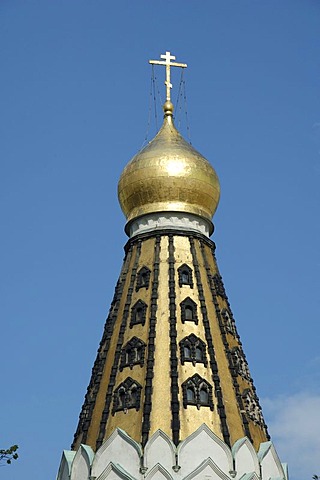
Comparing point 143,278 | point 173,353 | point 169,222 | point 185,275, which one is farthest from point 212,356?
point 169,222

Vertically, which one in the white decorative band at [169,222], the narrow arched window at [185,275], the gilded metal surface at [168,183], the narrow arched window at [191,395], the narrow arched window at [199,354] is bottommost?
the narrow arched window at [191,395]

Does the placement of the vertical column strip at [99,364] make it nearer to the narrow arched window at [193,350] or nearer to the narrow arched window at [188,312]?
the narrow arched window at [188,312]

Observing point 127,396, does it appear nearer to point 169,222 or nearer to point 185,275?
point 185,275

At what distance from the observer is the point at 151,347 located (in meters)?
19.2

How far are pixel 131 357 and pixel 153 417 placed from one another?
1.60m

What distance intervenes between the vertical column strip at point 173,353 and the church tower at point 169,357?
21mm

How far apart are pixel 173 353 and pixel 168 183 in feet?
12.5

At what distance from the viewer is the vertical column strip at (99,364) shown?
19188 millimetres

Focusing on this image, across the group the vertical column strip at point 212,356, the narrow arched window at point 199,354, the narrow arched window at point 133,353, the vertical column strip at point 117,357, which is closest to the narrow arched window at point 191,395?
the vertical column strip at point 212,356

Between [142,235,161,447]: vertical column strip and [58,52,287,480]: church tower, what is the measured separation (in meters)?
0.02

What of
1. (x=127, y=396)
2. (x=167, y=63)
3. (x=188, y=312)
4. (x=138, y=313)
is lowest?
(x=127, y=396)

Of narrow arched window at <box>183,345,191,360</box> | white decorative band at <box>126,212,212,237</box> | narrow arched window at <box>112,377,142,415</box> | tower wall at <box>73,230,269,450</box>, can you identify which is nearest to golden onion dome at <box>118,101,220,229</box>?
white decorative band at <box>126,212,212,237</box>

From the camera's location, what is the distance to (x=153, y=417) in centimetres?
Answer: 1812

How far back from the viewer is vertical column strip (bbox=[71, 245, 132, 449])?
63.0ft
